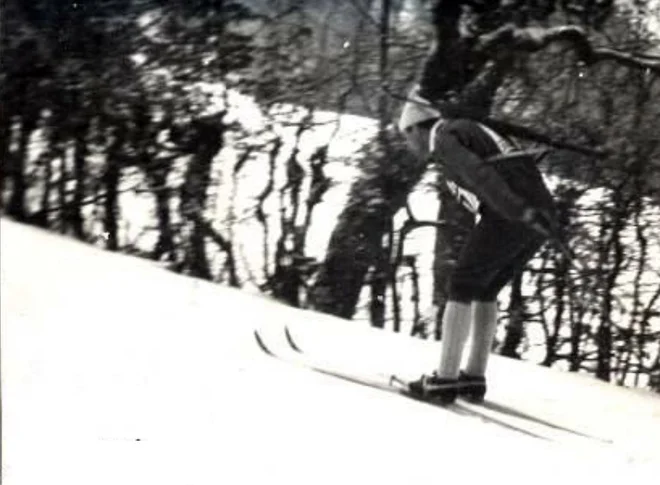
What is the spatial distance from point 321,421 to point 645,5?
93 cm

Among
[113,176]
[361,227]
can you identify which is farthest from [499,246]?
[113,176]

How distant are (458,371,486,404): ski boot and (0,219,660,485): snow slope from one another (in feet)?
0.08

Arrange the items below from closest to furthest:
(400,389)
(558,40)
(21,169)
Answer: (558,40)
(400,389)
(21,169)

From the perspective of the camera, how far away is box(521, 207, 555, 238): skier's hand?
4.91 ft

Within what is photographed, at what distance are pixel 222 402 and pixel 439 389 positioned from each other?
1.36 feet

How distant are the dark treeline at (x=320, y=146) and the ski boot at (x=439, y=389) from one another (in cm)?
9

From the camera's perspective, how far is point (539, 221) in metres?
1.50

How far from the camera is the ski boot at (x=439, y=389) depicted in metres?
1.58

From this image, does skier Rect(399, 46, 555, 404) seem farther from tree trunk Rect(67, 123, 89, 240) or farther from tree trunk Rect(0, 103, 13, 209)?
tree trunk Rect(0, 103, 13, 209)

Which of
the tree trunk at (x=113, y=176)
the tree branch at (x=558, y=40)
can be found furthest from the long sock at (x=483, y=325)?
the tree trunk at (x=113, y=176)

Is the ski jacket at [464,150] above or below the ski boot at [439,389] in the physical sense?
above

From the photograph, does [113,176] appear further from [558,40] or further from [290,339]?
[558,40]

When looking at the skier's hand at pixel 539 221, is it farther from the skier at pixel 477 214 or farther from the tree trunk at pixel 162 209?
the tree trunk at pixel 162 209

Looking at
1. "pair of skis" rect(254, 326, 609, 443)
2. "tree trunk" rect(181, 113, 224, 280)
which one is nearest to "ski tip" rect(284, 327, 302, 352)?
"pair of skis" rect(254, 326, 609, 443)
